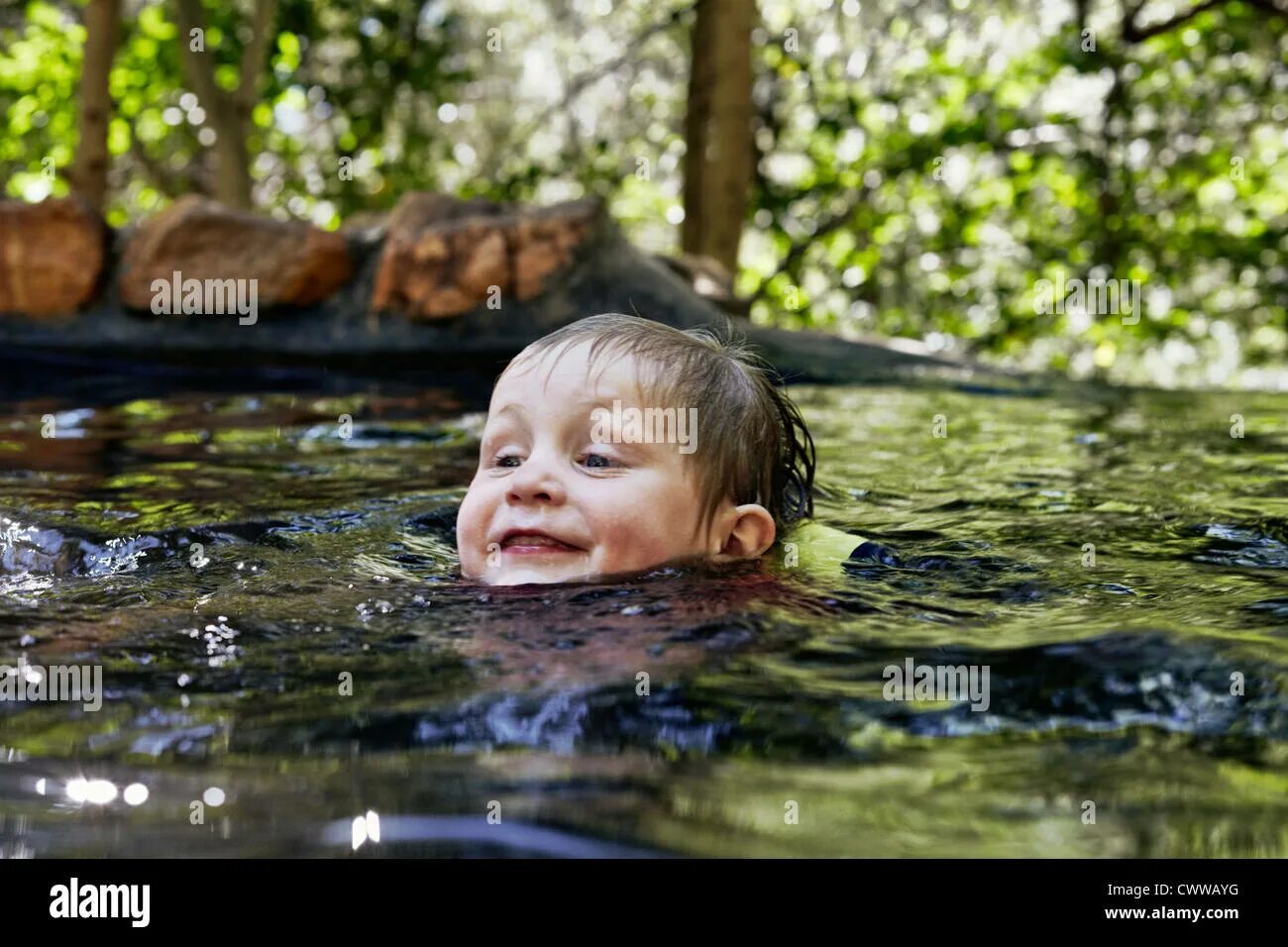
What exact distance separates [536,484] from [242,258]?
393 centimetres

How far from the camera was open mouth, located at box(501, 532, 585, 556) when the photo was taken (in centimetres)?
253

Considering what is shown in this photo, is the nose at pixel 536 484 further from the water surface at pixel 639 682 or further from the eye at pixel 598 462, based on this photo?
the water surface at pixel 639 682

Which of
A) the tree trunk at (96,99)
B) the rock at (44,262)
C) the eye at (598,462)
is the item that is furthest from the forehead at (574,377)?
the tree trunk at (96,99)

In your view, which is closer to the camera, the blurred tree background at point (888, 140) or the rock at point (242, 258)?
the rock at point (242, 258)

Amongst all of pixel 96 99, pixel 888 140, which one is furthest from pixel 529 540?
pixel 888 140

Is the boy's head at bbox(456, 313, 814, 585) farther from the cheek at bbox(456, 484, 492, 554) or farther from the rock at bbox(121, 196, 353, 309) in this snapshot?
the rock at bbox(121, 196, 353, 309)

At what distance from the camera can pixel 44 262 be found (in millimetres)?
6086

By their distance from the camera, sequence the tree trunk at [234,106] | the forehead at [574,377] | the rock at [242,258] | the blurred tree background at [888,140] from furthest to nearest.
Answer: the blurred tree background at [888,140] < the tree trunk at [234,106] < the rock at [242,258] < the forehead at [574,377]

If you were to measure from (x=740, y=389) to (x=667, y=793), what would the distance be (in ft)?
4.72

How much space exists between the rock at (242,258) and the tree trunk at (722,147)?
3286mm

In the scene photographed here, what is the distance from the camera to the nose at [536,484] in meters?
2.49

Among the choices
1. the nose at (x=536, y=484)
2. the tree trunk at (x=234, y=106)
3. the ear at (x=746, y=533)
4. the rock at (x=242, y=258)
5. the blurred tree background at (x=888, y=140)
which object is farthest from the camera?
the blurred tree background at (x=888, y=140)

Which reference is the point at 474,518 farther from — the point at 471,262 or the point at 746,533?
the point at 471,262
